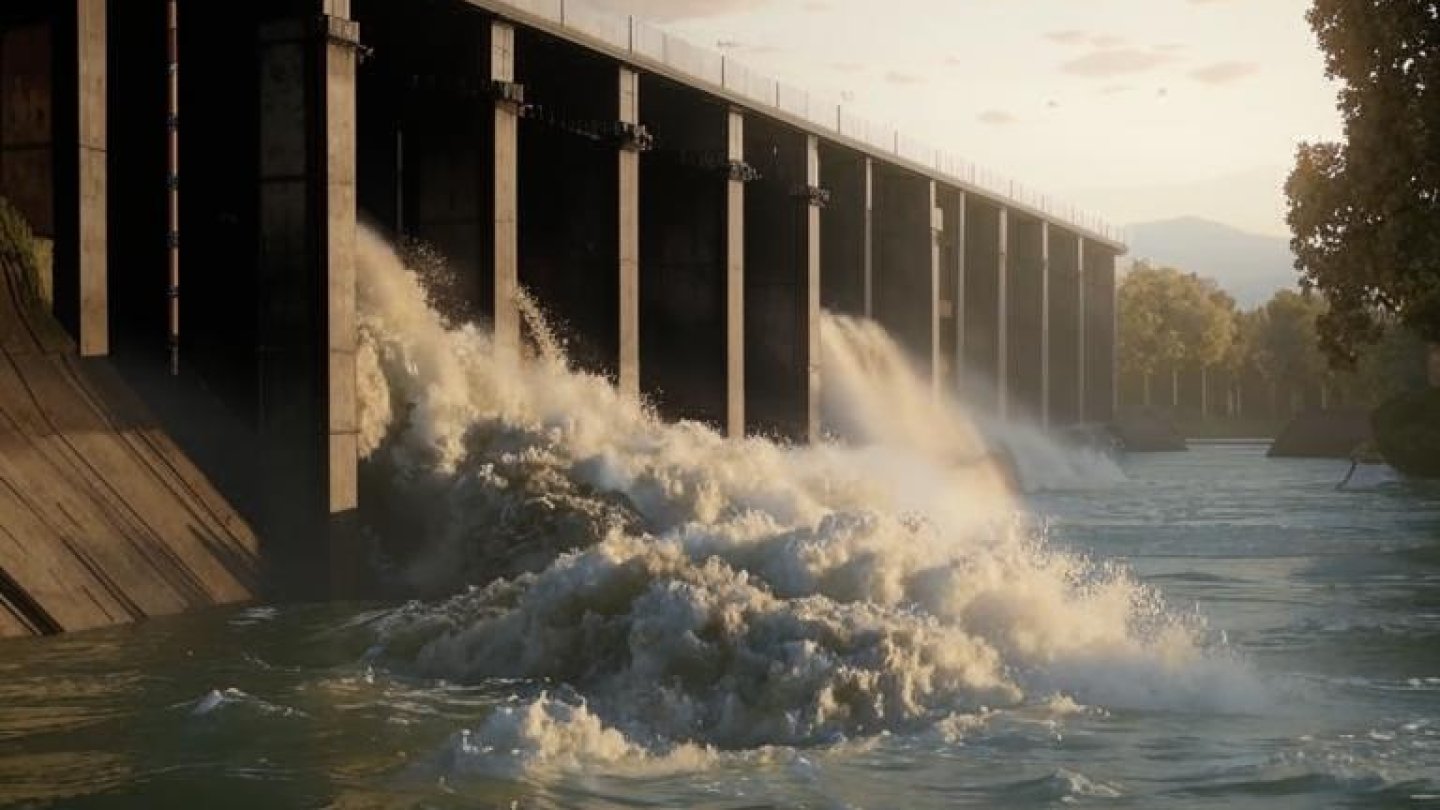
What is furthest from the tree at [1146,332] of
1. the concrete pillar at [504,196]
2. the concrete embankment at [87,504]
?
the concrete embankment at [87,504]

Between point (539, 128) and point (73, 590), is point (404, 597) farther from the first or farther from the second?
point (539, 128)

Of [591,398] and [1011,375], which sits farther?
[1011,375]

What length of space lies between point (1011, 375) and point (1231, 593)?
183 ft

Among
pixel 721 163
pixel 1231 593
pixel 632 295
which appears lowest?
pixel 1231 593

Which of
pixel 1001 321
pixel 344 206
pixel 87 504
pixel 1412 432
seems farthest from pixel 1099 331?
pixel 87 504

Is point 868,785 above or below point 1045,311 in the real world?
below

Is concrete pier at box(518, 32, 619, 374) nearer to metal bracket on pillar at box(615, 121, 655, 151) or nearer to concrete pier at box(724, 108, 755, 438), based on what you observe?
metal bracket on pillar at box(615, 121, 655, 151)

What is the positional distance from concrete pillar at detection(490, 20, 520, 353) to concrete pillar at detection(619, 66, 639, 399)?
15.5 feet

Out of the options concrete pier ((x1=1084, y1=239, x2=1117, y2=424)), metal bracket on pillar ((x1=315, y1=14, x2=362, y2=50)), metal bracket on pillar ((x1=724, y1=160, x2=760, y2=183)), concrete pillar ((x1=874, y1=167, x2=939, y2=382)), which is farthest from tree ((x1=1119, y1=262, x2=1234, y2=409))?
metal bracket on pillar ((x1=315, y1=14, x2=362, y2=50))

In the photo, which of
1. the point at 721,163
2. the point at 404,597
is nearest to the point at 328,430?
the point at 404,597

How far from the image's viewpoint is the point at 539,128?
124 feet

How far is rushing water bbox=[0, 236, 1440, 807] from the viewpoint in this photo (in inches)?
500

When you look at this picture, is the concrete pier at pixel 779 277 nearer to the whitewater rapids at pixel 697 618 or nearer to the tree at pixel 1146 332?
the whitewater rapids at pixel 697 618

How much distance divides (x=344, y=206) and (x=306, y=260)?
37.5 inches
